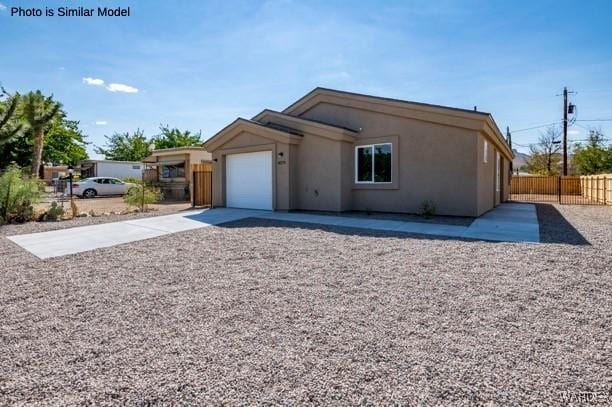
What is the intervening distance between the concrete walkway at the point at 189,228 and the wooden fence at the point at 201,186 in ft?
14.2

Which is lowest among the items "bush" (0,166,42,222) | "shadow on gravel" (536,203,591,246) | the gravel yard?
the gravel yard

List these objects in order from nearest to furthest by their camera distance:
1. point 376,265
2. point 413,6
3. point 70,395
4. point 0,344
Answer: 1. point 70,395
2. point 0,344
3. point 376,265
4. point 413,6

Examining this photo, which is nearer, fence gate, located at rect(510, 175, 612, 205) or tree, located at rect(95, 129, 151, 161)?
fence gate, located at rect(510, 175, 612, 205)

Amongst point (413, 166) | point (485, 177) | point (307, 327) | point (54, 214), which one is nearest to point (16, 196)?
point (54, 214)

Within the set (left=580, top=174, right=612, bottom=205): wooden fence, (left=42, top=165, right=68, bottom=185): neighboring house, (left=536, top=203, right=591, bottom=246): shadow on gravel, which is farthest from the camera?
(left=42, top=165, right=68, bottom=185): neighboring house

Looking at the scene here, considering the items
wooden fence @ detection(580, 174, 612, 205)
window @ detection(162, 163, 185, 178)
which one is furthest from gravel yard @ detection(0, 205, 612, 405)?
window @ detection(162, 163, 185, 178)

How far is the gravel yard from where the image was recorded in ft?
7.98

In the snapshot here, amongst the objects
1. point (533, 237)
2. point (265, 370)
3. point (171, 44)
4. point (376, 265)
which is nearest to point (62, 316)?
point (265, 370)

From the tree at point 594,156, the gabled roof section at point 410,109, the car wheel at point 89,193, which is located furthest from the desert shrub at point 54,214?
the tree at point 594,156

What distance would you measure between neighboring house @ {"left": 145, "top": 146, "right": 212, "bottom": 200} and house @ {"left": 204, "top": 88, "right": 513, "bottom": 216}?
9604 millimetres

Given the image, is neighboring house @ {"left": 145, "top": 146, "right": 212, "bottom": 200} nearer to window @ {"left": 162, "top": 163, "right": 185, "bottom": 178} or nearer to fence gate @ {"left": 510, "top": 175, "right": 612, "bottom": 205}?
window @ {"left": 162, "top": 163, "right": 185, "bottom": 178}

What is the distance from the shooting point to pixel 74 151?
40500 mm

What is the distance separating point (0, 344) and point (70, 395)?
1352 mm

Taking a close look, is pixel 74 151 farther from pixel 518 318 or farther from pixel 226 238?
pixel 518 318
